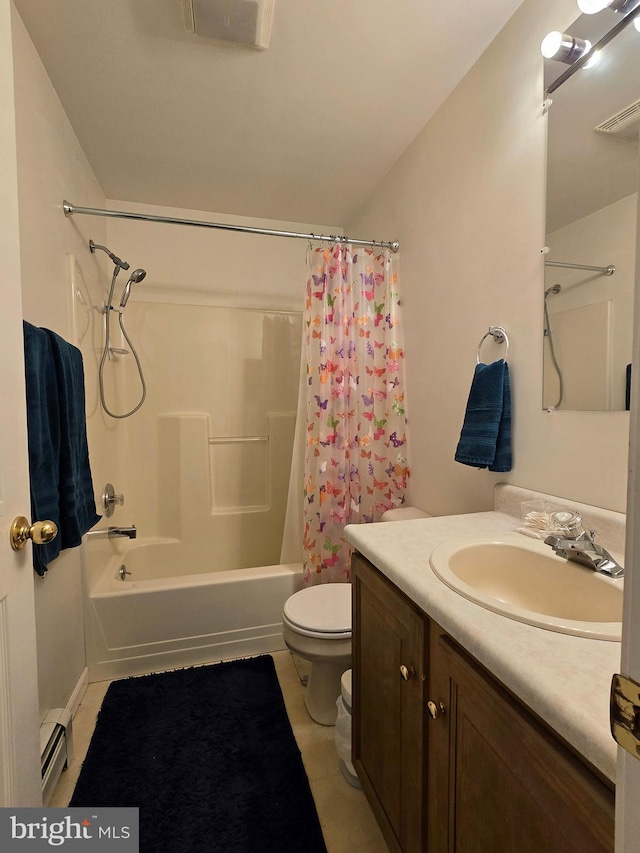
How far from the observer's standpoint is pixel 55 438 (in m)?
1.33

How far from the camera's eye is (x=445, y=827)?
0.73 m

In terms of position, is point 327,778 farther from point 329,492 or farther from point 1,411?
point 1,411

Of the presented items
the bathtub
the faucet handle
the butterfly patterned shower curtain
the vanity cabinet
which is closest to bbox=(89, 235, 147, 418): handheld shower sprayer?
the bathtub

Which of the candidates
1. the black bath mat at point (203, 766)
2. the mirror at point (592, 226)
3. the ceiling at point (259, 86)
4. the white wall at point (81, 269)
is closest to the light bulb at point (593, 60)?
the mirror at point (592, 226)

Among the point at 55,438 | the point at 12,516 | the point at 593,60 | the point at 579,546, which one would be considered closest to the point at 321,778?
the point at 579,546

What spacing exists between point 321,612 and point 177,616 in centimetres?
76

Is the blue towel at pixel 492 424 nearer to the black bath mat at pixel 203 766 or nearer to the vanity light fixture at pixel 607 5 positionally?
the vanity light fixture at pixel 607 5

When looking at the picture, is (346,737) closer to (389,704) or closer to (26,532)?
(389,704)

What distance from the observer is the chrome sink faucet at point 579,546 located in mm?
820

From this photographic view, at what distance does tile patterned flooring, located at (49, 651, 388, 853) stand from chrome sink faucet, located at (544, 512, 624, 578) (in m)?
0.98

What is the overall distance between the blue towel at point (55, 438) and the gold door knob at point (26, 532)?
48 centimetres

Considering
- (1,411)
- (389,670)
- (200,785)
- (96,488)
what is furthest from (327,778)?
(96,488)

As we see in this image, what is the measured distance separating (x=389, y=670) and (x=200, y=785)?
0.86 meters

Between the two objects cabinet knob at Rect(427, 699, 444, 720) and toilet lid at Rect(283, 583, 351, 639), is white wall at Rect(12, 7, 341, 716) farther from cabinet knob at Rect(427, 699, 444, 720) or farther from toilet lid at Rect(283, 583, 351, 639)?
cabinet knob at Rect(427, 699, 444, 720)
